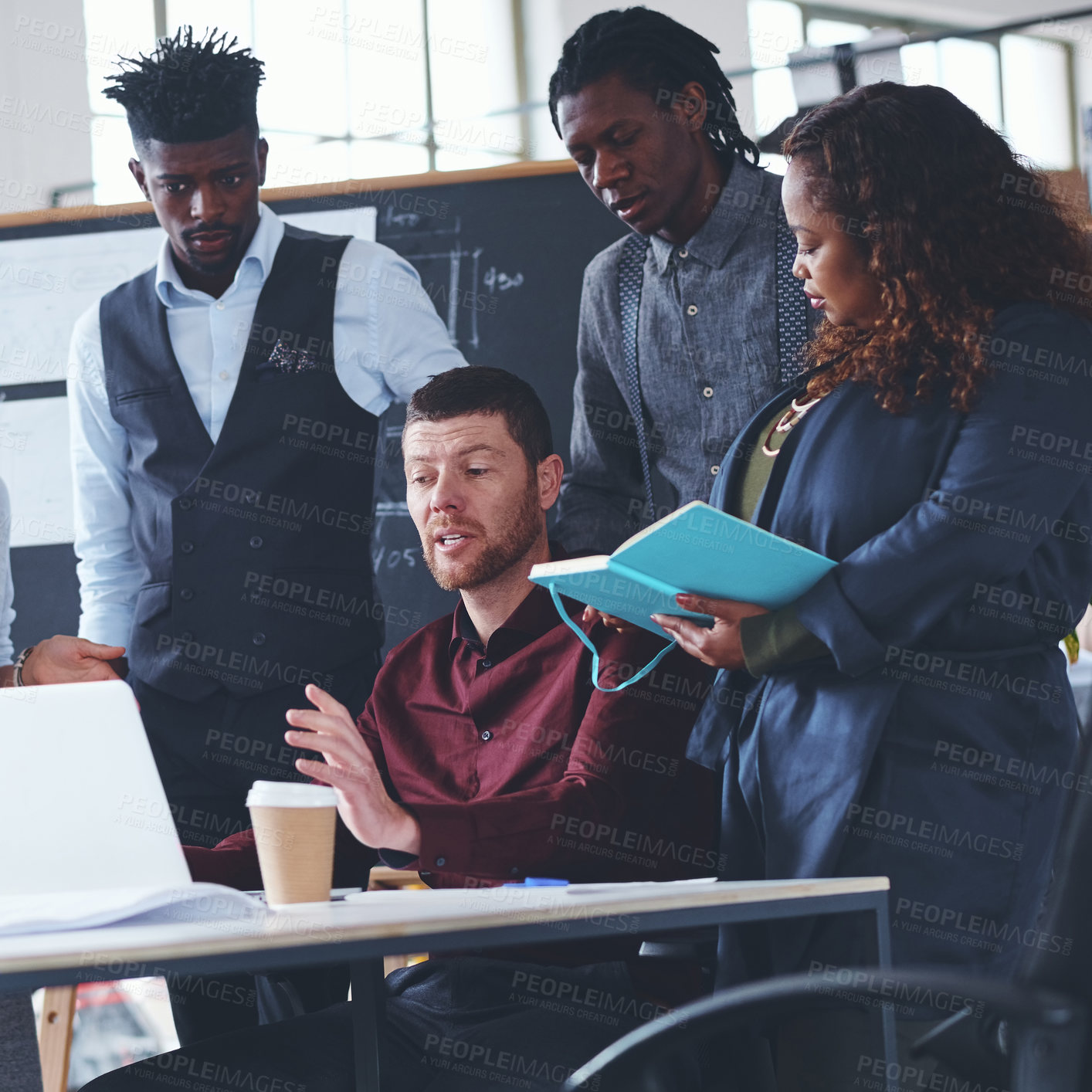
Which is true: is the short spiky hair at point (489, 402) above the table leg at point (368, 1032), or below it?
above

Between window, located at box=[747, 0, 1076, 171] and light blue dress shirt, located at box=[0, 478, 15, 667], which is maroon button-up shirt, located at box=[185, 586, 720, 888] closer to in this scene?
light blue dress shirt, located at box=[0, 478, 15, 667]

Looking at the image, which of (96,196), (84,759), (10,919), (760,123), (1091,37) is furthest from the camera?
(1091,37)

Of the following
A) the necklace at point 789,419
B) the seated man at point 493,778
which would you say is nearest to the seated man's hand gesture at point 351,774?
the seated man at point 493,778

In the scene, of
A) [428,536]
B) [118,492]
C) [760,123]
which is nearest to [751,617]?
[428,536]

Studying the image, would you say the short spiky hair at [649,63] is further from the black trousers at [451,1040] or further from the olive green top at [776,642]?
the black trousers at [451,1040]

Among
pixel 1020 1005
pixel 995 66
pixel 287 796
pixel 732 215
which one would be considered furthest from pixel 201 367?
pixel 995 66

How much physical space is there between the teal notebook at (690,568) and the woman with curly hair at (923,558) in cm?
3

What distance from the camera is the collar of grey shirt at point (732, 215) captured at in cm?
219

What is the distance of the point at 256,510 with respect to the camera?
96.3 inches

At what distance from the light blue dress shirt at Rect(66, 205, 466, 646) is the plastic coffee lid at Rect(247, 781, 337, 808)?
1.47 m

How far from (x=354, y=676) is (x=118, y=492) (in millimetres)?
639

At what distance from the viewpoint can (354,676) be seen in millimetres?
2457

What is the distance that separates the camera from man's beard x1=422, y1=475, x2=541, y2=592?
1.89 m

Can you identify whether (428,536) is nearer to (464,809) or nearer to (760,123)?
(464,809)
